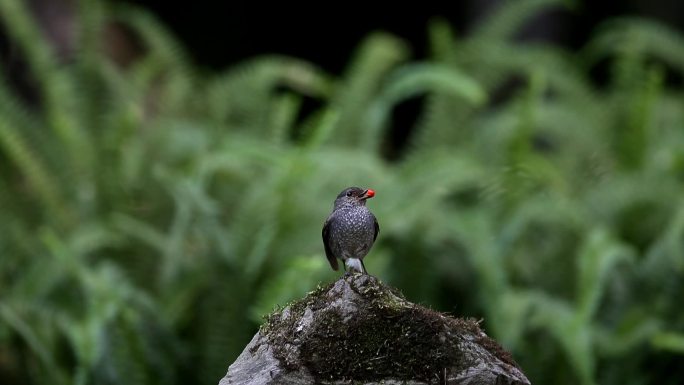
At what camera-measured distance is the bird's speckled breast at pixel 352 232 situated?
2980 millimetres

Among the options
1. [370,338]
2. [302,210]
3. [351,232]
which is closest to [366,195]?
[351,232]

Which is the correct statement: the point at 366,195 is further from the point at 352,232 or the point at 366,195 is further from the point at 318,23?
the point at 318,23

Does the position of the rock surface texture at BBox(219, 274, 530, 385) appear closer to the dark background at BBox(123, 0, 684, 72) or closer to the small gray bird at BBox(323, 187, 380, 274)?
the small gray bird at BBox(323, 187, 380, 274)

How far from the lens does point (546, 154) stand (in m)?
7.06

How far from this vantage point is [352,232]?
9.77 ft

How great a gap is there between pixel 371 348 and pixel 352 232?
57 centimetres

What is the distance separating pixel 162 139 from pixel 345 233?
11.5ft

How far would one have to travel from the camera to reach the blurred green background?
5098mm

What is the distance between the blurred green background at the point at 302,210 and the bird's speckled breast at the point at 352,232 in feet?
5.15

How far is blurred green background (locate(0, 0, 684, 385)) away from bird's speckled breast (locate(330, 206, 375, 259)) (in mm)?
1568

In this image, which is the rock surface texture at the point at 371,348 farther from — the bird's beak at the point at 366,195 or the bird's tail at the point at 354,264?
the bird's beak at the point at 366,195

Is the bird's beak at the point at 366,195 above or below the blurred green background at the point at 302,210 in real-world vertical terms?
below

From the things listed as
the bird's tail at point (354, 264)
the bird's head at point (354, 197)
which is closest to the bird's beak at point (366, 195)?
the bird's head at point (354, 197)

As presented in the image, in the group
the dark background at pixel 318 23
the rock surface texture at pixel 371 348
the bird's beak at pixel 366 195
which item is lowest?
the rock surface texture at pixel 371 348
